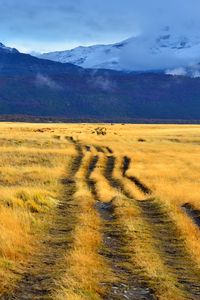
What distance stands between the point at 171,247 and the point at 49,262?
416cm

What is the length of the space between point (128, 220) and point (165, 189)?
12.2 meters

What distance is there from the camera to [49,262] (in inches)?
555

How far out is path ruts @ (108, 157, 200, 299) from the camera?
1295cm

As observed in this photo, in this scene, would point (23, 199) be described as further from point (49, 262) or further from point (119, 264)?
point (119, 264)

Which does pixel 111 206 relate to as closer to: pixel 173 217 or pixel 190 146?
pixel 173 217

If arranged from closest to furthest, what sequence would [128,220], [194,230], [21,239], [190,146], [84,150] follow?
[21,239], [194,230], [128,220], [84,150], [190,146]

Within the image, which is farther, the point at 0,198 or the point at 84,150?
the point at 84,150

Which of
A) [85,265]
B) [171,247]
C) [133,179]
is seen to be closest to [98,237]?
[171,247]

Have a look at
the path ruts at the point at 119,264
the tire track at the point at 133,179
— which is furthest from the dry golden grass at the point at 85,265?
the tire track at the point at 133,179

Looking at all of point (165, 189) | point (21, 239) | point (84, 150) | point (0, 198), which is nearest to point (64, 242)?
point (21, 239)

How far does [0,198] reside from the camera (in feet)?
75.6

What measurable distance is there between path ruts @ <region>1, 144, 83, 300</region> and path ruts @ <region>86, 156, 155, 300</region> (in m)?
1.15

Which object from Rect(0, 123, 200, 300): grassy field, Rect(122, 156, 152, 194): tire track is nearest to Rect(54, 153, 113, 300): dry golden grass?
Rect(0, 123, 200, 300): grassy field

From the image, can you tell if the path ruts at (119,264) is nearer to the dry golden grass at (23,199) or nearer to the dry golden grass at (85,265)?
the dry golden grass at (85,265)
